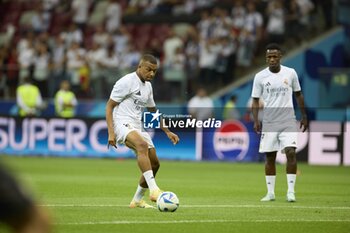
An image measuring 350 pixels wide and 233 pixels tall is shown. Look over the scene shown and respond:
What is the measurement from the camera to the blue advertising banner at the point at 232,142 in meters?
27.3

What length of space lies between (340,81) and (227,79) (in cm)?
438

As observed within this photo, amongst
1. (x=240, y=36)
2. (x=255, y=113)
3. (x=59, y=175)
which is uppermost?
(x=240, y=36)

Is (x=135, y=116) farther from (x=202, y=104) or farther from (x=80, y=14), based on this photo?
(x=80, y=14)

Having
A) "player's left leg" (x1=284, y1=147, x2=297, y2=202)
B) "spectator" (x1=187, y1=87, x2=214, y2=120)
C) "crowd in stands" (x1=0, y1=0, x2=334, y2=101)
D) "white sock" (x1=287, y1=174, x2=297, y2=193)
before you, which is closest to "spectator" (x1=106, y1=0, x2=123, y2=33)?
"crowd in stands" (x1=0, y1=0, x2=334, y2=101)

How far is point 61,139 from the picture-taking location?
29.5 m

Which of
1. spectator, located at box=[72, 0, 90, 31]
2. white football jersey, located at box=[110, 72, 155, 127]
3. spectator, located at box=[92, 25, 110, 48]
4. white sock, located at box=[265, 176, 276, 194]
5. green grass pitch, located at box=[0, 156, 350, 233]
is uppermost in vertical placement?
spectator, located at box=[72, 0, 90, 31]

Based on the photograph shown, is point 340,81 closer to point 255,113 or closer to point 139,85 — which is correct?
point 255,113

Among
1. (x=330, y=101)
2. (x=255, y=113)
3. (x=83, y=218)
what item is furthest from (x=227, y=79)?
(x=83, y=218)

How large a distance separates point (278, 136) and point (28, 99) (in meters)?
17.3

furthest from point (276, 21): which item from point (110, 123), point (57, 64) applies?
point (110, 123)

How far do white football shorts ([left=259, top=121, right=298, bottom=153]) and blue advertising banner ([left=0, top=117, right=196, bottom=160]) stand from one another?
13.4 meters

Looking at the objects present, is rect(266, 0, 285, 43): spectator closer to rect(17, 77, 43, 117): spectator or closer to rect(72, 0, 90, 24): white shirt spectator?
rect(17, 77, 43, 117): spectator

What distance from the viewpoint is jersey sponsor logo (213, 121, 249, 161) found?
1075 inches

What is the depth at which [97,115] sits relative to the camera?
31.2 meters
